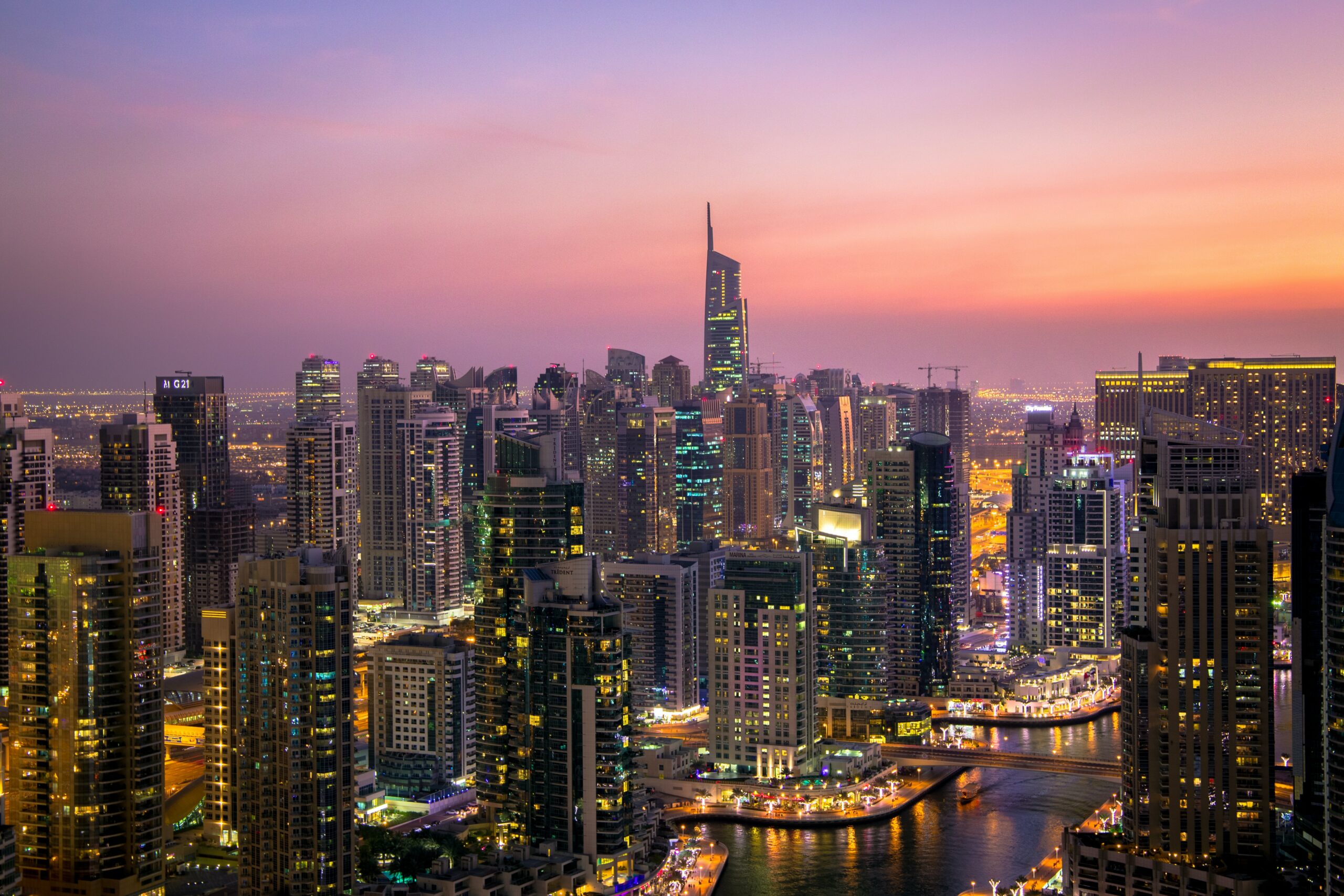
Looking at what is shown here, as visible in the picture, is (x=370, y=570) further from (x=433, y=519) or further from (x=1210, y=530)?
(x=1210, y=530)

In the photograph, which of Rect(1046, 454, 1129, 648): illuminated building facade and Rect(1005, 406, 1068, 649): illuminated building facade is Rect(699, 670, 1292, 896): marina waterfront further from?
Rect(1005, 406, 1068, 649): illuminated building facade

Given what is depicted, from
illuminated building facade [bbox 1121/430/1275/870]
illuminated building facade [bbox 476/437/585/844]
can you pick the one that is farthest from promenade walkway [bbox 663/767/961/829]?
illuminated building facade [bbox 1121/430/1275/870]

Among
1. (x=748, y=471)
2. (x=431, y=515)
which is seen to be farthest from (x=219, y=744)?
(x=748, y=471)

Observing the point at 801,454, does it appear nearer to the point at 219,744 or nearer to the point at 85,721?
A: the point at 219,744

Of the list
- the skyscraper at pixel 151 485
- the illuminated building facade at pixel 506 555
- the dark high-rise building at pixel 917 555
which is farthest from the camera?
the skyscraper at pixel 151 485

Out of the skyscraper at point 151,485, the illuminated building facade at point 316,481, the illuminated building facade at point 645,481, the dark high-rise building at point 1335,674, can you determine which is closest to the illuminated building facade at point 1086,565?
the illuminated building facade at point 645,481

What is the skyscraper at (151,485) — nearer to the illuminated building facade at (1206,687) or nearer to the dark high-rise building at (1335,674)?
the illuminated building facade at (1206,687)

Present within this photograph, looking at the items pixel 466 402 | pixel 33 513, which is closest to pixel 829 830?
pixel 33 513
